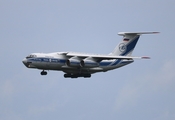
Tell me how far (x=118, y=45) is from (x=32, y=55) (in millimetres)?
8311

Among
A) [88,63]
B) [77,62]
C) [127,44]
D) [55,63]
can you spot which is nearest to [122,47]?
[127,44]

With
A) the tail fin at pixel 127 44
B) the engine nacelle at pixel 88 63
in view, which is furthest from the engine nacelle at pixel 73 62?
the tail fin at pixel 127 44

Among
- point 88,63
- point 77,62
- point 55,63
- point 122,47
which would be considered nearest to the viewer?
point 55,63

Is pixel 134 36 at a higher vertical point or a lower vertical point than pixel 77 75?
higher

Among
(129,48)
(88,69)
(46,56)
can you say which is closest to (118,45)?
(129,48)

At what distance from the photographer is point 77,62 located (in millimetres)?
45719

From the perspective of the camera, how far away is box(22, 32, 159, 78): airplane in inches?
1777

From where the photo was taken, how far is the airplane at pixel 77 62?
45125 millimetres

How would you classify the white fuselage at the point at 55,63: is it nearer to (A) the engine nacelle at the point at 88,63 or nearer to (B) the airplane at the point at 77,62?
(B) the airplane at the point at 77,62

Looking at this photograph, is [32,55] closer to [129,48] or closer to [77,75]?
[77,75]

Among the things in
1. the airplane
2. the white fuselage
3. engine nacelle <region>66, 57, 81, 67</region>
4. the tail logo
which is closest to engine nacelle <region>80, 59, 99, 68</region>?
the airplane

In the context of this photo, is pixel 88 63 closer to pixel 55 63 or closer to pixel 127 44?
pixel 55 63

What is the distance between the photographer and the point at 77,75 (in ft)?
155

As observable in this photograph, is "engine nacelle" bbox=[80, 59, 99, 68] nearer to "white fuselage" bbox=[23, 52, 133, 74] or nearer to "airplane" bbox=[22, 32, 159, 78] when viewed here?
"airplane" bbox=[22, 32, 159, 78]
